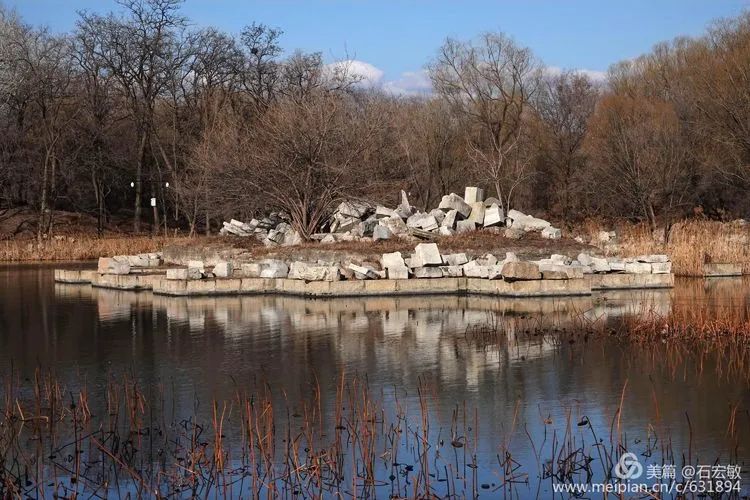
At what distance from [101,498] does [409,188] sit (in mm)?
31622

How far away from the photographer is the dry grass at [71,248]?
3153 centimetres

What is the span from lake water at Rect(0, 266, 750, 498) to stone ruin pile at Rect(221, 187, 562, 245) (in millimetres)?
5178

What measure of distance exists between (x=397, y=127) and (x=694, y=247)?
1601 cm

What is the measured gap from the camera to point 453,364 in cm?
1192

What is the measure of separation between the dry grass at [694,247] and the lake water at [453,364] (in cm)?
255

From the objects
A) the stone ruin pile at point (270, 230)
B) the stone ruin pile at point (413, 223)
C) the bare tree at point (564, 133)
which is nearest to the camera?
the stone ruin pile at point (413, 223)

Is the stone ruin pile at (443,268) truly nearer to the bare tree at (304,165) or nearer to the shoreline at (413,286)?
the shoreline at (413,286)

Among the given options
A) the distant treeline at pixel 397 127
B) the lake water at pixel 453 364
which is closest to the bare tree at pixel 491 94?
the distant treeline at pixel 397 127

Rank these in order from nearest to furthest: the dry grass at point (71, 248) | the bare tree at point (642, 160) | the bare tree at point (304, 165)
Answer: the bare tree at point (304, 165) → the dry grass at point (71, 248) → the bare tree at point (642, 160)

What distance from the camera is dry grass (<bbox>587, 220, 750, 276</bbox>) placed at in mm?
22500

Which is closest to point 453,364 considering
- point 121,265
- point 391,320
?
point 391,320

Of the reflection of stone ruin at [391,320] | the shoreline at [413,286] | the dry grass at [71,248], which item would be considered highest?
the dry grass at [71,248]

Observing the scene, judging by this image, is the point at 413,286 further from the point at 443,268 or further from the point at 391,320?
the point at 391,320

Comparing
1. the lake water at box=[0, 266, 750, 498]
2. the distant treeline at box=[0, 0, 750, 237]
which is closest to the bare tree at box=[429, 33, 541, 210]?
the distant treeline at box=[0, 0, 750, 237]
